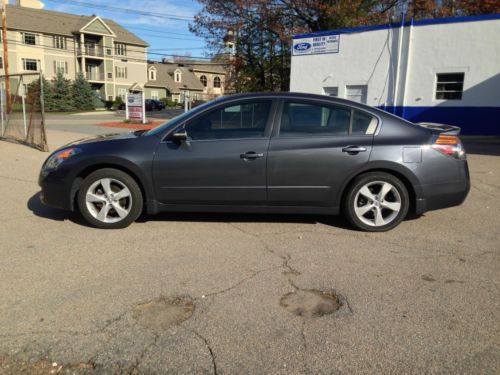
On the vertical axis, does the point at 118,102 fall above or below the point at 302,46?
below

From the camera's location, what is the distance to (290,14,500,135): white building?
1608 centimetres

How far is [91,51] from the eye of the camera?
5666 cm

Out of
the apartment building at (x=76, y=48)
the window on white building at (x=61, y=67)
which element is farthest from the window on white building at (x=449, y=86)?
the window on white building at (x=61, y=67)

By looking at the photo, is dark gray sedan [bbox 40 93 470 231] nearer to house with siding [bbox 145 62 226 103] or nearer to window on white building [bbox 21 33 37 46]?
window on white building [bbox 21 33 37 46]

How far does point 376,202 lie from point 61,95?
48.5 m

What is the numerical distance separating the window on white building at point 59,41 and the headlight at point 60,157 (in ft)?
185

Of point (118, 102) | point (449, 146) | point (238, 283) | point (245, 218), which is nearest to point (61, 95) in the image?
point (118, 102)

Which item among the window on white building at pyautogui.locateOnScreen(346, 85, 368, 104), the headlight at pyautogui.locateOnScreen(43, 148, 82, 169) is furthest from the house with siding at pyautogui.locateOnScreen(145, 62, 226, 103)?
the headlight at pyautogui.locateOnScreen(43, 148, 82, 169)

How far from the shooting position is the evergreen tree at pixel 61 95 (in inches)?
1841

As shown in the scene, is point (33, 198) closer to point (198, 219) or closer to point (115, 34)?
point (198, 219)

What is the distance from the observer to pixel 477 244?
188 inches

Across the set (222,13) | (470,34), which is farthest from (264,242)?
(222,13)

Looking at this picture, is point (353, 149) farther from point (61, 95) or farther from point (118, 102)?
point (118, 102)

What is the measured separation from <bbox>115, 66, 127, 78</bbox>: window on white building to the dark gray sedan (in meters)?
59.4
